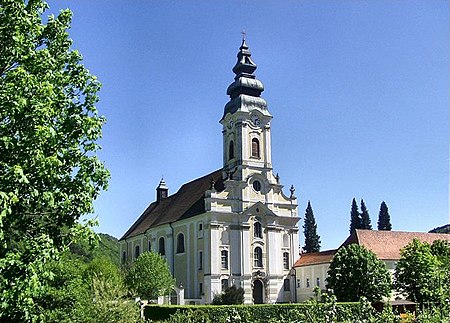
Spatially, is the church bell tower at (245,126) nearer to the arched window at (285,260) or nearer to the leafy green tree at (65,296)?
the arched window at (285,260)

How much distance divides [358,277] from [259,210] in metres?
15.6

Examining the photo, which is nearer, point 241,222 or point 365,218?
point 241,222

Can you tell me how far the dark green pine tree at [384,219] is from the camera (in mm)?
77562

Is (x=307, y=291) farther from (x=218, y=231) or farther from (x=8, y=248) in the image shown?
(x=8, y=248)

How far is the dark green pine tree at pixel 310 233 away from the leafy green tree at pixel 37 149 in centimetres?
6505

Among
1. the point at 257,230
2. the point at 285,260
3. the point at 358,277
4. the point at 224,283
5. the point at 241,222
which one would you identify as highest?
the point at 241,222

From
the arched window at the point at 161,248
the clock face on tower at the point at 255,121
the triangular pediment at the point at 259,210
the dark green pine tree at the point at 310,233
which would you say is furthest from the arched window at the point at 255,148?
the dark green pine tree at the point at 310,233

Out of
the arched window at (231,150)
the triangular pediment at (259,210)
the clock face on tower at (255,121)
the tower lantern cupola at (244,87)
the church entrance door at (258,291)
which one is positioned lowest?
the church entrance door at (258,291)

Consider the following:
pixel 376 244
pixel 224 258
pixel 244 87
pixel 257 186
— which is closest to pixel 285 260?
pixel 224 258

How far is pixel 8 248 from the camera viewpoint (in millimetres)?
11438

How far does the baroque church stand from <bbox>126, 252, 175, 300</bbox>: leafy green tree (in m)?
4.02

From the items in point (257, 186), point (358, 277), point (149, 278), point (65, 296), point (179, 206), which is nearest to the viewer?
point (65, 296)

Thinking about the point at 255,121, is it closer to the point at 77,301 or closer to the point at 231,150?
the point at 231,150

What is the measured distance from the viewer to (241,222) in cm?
5081
